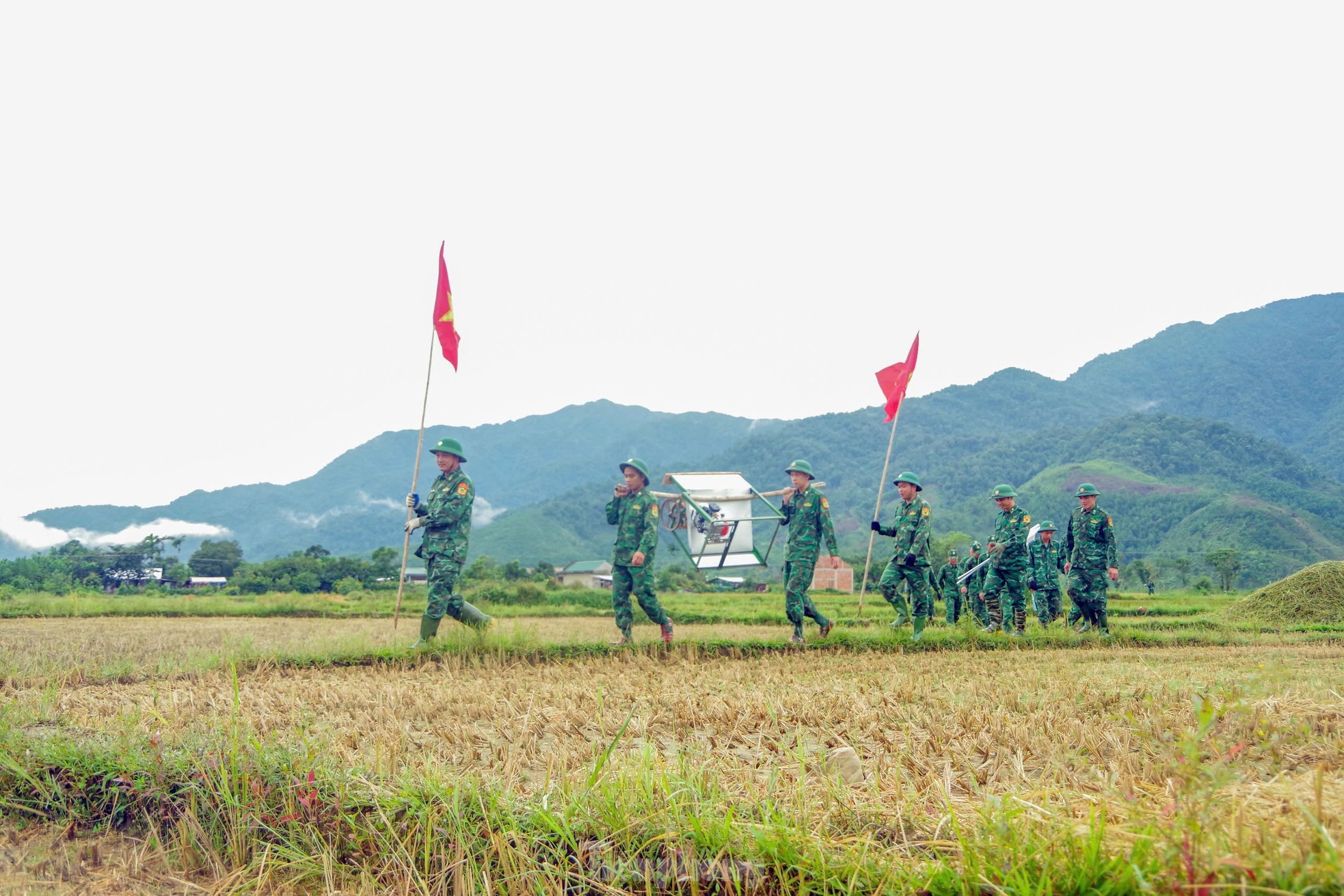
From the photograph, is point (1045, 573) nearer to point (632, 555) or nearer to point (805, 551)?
point (805, 551)

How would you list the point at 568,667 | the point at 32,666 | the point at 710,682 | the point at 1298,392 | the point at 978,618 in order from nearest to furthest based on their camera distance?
the point at 710,682
the point at 32,666
the point at 568,667
the point at 978,618
the point at 1298,392

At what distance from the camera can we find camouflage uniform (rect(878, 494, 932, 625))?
37.2 feet

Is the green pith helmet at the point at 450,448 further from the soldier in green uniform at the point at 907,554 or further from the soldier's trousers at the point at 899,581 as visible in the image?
the soldier's trousers at the point at 899,581

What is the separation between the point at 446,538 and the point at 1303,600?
15629mm

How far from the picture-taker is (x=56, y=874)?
10.5 feet

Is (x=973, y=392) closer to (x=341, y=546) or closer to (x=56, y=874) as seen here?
(x=341, y=546)

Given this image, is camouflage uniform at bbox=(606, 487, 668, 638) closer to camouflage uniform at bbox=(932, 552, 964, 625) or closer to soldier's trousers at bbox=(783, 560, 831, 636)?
soldier's trousers at bbox=(783, 560, 831, 636)

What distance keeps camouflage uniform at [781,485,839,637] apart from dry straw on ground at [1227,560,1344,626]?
9.94 meters

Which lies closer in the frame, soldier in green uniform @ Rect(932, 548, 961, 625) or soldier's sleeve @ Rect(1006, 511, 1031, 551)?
soldier's sleeve @ Rect(1006, 511, 1031, 551)

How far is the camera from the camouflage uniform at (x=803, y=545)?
10.5 meters

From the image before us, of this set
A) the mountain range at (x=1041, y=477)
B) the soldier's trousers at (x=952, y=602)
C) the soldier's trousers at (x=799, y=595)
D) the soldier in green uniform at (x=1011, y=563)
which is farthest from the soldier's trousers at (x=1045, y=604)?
the mountain range at (x=1041, y=477)

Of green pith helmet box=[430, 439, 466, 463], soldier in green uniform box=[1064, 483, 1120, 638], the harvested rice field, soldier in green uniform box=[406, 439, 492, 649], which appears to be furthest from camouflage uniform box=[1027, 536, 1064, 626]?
green pith helmet box=[430, 439, 466, 463]

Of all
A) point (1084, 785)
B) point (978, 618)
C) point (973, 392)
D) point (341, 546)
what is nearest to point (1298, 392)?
point (973, 392)

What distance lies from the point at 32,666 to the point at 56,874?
17.6 feet
